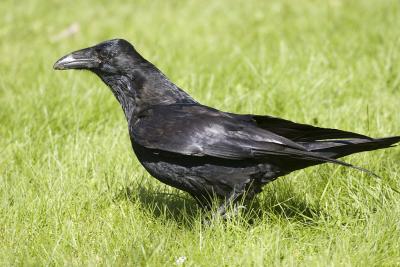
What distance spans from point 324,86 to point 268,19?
2.69 meters

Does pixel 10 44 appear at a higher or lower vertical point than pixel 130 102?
higher

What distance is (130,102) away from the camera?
438cm

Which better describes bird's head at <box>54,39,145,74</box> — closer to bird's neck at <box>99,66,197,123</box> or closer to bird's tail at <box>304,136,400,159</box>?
bird's neck at <box>99,66,197,123</box>

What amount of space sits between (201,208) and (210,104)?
1734 mm

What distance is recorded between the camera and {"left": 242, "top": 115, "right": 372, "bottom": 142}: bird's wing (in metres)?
3.88

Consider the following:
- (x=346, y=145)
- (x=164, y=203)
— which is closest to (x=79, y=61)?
(x=164, y=203)

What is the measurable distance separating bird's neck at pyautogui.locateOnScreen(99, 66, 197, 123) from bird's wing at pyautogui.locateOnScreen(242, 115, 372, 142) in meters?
0.58

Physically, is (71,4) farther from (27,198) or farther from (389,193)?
(389,193)

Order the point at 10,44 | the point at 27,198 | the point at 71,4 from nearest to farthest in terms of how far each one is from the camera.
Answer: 1. the point at 27,198
2. the point at 10,44
3. the point at 71,4

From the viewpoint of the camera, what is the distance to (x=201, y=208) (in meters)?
4.27

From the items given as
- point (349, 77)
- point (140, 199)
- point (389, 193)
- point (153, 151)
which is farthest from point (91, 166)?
point (349, 77)

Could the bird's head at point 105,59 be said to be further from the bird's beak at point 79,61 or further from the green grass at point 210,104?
the green grass at point 210,104

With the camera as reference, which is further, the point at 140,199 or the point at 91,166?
the point at 91,166

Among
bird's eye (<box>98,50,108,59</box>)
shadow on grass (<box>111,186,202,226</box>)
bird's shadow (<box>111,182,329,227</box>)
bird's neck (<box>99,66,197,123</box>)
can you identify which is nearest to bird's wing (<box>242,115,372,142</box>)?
bird's shadow (<box>111,182,329,227</box>)
